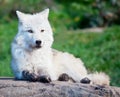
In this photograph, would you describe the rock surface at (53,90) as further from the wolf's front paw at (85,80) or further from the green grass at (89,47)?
the green grass at (89,47)

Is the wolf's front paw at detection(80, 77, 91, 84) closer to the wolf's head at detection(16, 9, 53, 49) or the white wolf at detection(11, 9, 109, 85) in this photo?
the white wolf at detection(11, 9, 109, 85)

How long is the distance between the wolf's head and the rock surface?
2.27 ft

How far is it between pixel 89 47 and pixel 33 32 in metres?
7.90

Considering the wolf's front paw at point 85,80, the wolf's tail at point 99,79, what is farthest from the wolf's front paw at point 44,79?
the wolf's tail at point 99,79

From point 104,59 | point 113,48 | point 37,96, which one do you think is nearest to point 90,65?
point 104,59

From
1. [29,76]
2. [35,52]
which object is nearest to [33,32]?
[35,52]

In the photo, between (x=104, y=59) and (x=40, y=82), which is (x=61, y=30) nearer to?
(x=104, y=59)

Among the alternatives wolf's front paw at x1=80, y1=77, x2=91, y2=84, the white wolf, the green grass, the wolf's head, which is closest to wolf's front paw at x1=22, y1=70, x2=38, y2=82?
the white wolf

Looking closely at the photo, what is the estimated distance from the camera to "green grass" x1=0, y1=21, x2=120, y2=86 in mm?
13648

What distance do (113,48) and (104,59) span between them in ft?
3.24

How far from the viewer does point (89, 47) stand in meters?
16.4

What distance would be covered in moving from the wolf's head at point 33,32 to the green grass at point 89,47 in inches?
141

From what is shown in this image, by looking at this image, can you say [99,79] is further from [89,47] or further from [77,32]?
[77,32]

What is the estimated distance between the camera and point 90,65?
543 inches
